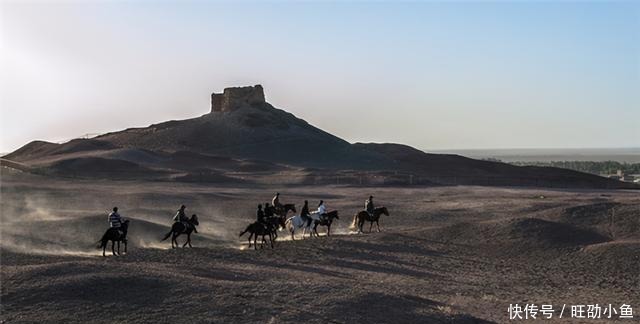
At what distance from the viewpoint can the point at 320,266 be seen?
22.9m

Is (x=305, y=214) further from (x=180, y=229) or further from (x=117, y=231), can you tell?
(x=117, y=231)

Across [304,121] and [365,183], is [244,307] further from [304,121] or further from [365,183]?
[304,121]

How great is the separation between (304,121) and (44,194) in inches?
→ 2799

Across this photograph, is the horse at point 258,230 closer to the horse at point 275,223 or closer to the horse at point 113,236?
the horse at point 275,223

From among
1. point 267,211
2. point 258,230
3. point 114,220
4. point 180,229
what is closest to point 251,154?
point 267,211

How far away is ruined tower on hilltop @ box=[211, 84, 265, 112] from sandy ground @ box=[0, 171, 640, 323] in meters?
65.3

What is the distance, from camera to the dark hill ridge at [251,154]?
68675mm

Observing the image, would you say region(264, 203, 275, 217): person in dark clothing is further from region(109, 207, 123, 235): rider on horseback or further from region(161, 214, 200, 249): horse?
region(109, 207, 123, 235): rider on horseback

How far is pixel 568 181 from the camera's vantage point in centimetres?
6844

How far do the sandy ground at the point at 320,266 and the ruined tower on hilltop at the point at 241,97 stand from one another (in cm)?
6530

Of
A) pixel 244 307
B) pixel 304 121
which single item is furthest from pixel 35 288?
pixel 304 121

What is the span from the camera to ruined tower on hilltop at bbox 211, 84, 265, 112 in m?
107

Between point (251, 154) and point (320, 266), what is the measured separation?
67.8 metres

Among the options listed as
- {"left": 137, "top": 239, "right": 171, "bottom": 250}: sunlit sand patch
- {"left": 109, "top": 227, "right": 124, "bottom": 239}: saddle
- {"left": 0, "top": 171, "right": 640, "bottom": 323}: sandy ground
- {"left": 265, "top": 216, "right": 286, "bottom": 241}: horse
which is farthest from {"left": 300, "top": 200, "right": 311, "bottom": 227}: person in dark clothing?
{"left": 109, "top": 227, "right": 124, "bottom": 239}: saddle
